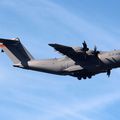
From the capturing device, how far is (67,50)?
5241cm

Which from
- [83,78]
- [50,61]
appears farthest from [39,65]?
[83,78]

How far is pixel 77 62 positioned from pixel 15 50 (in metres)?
8.81

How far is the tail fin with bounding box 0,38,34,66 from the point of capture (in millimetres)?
57625

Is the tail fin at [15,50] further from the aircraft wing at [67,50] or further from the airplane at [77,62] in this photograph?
the aircraft wing at [67,50]

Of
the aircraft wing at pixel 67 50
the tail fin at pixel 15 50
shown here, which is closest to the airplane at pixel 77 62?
the aircraft wing at pixel 67 50

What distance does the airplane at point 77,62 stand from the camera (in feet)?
171

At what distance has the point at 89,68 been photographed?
52.7 m

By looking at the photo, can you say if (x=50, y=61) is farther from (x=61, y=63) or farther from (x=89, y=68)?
(x=89, y=68)

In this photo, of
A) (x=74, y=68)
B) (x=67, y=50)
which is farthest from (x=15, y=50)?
(x=74, y=68)

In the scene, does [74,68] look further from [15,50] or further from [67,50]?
[15,50]

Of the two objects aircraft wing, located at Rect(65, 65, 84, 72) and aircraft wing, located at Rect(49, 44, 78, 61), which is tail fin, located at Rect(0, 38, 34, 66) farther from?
aircraft wing, located at Rect(49, 44, 78, 61)

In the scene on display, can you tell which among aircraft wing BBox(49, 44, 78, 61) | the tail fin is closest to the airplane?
aircraft wing BBox(49, 44, 78, 61)

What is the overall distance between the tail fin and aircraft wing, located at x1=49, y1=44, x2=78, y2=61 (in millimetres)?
6326

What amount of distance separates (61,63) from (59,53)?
76.6 inches
